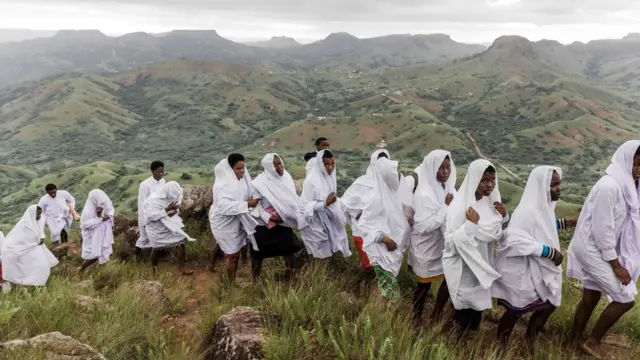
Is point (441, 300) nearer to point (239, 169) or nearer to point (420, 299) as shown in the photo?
point (420, 299)

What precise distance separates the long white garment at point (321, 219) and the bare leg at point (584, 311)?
2401mm

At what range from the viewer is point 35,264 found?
5371 mm

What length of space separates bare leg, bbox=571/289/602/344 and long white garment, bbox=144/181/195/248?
4477 mm

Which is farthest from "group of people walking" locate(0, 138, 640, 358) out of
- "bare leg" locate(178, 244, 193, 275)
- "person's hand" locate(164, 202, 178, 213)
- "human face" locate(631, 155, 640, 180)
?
"bare leg" locate(178, 244, 193, 275)

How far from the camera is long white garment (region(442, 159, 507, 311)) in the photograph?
3.30 metres

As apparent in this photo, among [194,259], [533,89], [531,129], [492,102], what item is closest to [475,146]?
[531,129]

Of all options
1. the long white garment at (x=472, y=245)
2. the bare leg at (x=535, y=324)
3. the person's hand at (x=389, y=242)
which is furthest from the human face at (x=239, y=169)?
the bare leg at (x=535, y=324)

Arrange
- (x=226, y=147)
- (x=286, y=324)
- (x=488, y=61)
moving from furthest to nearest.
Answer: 1. (x=488, y=61)
2. (x=226, y=147)
3. (x=286, y=324)

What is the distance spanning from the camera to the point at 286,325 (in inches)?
120

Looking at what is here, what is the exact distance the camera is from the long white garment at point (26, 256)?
530cm

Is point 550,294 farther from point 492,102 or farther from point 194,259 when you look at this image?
point 492,102

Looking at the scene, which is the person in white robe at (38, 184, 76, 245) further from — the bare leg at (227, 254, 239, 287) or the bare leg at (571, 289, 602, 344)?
the bare leg at (571, 289, 602, 344)

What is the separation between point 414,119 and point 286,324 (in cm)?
10243

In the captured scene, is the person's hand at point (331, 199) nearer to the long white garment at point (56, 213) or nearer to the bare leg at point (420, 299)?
the bare leg at point (420, 299)
